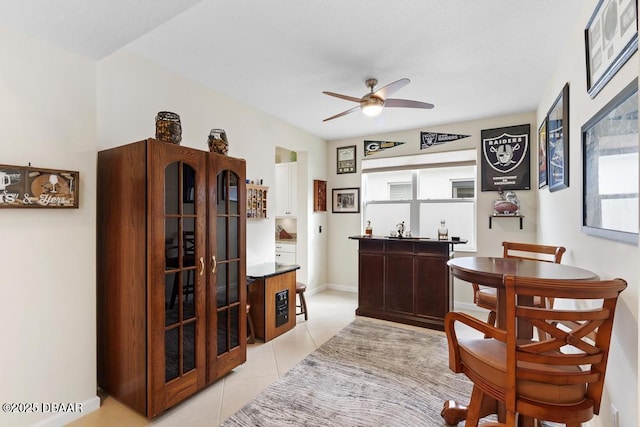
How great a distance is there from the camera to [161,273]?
1946 millimetres

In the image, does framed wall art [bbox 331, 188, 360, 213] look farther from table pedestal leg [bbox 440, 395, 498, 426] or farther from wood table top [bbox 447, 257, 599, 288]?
table pedestal leg [bbox 440, 395, 498, 426]

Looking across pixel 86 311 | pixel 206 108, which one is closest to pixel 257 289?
pixel 86 311

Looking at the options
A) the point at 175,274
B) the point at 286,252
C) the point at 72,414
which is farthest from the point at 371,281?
the point at 72,414

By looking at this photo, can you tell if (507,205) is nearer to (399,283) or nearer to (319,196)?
(399,283)

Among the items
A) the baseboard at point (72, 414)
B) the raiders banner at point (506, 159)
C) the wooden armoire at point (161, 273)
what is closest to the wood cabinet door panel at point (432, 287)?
the raiders banner at point (506, 159)

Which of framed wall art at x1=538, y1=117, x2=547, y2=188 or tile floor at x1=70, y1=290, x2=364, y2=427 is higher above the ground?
framed wall art at x1=538, y1=117, x2=547, y2=188

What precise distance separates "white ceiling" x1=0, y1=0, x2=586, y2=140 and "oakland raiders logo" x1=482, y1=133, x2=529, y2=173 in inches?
22.9

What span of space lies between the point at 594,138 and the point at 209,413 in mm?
2946

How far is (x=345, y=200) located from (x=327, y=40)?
318 cm

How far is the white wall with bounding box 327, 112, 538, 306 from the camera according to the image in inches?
154

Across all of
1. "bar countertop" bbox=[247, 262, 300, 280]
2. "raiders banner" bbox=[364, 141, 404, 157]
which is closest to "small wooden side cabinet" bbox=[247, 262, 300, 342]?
"bar countertop" bbox=[247, 262, 300, 280]

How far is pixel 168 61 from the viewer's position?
8.71 feet

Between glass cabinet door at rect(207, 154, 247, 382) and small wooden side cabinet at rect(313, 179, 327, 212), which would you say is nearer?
glass cabinet door at rect(207, 154, 247, 382)

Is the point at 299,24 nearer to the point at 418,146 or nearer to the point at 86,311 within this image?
the point at 86,311
